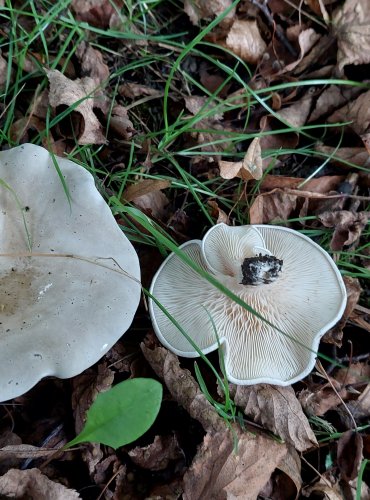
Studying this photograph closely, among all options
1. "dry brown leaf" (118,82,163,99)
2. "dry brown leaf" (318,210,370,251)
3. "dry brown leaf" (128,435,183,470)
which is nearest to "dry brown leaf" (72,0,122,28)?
"dry brown leaf" (118,82,163,99)

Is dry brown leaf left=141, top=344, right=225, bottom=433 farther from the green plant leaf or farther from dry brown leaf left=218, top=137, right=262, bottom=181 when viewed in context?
dry brown leaf left=218, top=137, right=262, bottom=181

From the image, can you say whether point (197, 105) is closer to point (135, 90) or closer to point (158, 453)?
point (135, 90)

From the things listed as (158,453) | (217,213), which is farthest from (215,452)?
(217,213)

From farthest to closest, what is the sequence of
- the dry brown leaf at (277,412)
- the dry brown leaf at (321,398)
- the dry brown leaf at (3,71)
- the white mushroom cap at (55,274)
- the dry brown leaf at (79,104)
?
the dry brown leaf at (3,71) → the dry brown leaf at (79,104) → the dry brown leaf at (321,398) → the dry brown leaf at (277,412) → the white mushroom cap at (55,274)

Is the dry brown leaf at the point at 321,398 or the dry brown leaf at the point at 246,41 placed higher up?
the dry brown leaf at the point at 246,41

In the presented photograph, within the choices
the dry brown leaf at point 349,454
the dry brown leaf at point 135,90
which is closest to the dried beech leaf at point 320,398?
the dry brown leaf at point 349,454

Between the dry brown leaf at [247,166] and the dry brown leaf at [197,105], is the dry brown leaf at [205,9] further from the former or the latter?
the dry brown leaf at [247,166]

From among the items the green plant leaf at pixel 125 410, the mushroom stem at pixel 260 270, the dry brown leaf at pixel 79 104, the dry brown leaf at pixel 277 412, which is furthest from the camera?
the dry brown leaf at pixel 79 104

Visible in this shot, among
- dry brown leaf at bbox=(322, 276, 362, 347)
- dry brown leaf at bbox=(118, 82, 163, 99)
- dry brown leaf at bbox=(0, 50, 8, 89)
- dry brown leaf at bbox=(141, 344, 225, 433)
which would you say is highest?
dry brown leaf at bbox=(0, 50, 8, 89)
